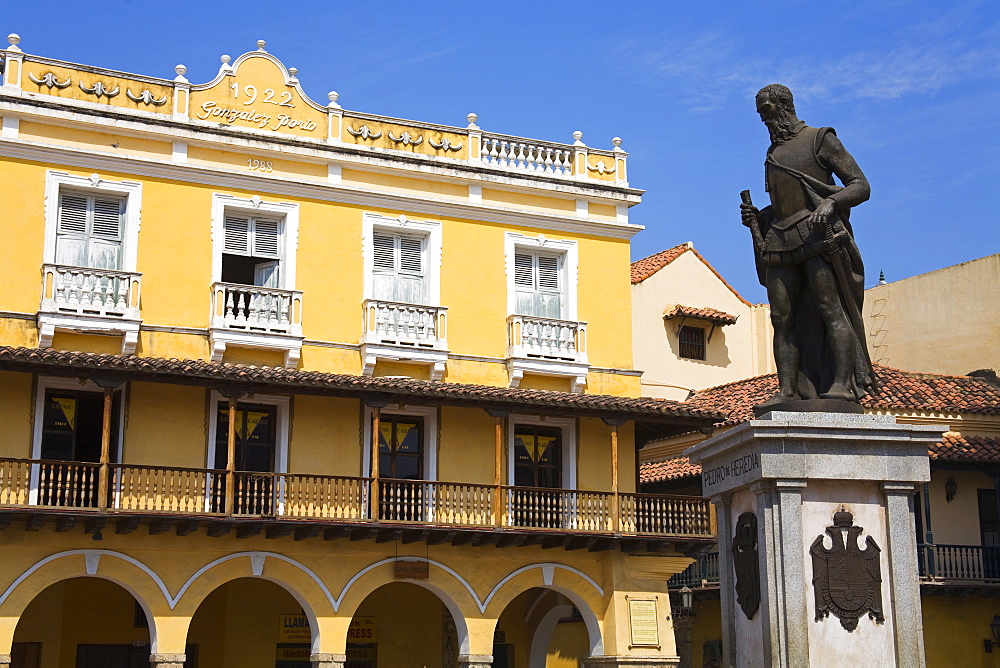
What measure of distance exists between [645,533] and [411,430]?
497cm

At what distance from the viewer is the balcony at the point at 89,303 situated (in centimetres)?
2505

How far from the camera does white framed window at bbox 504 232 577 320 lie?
29.6 m

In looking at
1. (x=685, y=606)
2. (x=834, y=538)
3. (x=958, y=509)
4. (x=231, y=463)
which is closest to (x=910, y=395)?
(x=958, y=509)

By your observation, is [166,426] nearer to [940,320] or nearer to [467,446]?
[467,446]

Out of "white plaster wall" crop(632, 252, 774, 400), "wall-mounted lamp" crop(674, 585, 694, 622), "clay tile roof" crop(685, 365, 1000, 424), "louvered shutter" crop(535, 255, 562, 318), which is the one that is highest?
"white plaster wall" crop(632, 252, 774, 400)

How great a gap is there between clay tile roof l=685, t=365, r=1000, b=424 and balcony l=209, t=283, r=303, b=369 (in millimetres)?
9513

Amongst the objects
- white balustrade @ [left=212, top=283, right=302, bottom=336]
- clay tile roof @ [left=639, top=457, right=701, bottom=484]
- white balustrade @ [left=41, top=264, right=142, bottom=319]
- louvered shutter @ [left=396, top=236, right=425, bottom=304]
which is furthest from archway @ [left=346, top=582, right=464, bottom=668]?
white balustrade @ [left=41, top=264, right=142, bottom=319]

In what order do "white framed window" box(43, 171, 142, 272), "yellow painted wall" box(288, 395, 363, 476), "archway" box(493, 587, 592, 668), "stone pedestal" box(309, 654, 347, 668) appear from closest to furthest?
"stone pedestal" box(309, 654, 347, 668)
"white framed window" box(43, 171, 142, 272)
"yellow painted wall" box(288, 395, 363, 476)
"archway" box(493, 587, 592, 668)

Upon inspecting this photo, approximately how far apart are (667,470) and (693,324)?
9.26m

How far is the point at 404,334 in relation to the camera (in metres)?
27.8

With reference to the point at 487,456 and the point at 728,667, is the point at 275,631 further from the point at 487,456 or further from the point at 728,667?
the point at 728,667

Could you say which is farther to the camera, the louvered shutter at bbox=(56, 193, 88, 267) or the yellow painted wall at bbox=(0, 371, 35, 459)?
the louvered shutter at bbox=(56, 193, 88, 267)

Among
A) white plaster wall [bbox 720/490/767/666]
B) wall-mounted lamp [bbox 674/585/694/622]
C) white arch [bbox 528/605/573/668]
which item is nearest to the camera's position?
white plaster wall [bbox 720/490/767/666]

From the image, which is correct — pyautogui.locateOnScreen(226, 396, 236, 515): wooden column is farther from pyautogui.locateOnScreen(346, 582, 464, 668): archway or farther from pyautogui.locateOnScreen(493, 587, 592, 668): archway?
pyautogui.locateOnScreen(493, 587, 592, 668): archway
